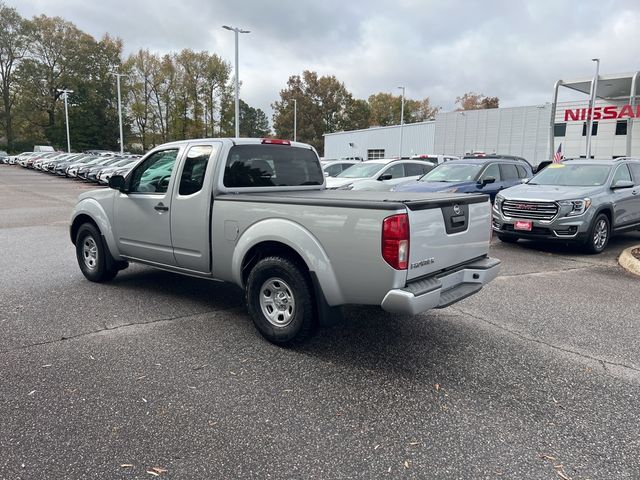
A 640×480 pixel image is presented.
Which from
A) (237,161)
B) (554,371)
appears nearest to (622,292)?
(554,371)

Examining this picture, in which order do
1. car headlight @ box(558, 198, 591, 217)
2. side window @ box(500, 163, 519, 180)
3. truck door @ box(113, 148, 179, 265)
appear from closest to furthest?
truck door @ box(113, 148, 179, 265) → car headlight @ box(558, 198, 591, 217) → side window @ box(500, 163, 519, 180)

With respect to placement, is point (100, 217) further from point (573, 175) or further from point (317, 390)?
point (573, 175)

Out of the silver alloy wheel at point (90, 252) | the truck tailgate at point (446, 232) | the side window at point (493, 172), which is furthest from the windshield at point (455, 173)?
the silver alloy wheel at point (90, 252)

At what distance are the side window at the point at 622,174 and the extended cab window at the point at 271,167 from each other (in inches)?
271

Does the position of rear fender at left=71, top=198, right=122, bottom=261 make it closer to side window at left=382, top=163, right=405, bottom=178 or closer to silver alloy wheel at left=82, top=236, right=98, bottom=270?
silver alloy wheel at left=82, top=236, right=98, bottom=270

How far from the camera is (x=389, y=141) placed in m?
49.3

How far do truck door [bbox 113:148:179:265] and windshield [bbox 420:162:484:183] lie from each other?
8.16 metres

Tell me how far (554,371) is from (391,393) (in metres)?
1.44

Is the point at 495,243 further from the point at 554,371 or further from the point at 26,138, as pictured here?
the point at 26,138

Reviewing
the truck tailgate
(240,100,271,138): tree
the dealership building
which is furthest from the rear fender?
(240,100,271,138): tree

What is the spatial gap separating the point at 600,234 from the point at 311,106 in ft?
248

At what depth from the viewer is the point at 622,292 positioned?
21.0ft

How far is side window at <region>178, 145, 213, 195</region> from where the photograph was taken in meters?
5.03

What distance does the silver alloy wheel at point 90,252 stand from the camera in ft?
21.0
